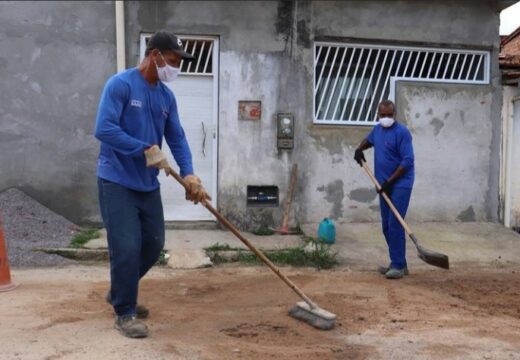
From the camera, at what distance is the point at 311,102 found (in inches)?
356

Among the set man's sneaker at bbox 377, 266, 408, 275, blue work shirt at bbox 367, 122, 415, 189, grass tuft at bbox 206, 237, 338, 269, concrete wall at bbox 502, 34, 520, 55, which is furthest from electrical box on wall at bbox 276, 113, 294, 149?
concrete wall at bbox 502, 34, 520, 55

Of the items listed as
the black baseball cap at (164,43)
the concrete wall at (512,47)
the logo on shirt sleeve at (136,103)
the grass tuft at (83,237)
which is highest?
the concrete wall at (512,47)

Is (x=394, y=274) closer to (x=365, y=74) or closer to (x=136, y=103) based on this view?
(x=136, y=103)

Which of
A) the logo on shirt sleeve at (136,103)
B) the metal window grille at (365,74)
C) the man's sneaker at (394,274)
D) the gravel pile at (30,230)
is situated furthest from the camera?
the metal window grille at (365,74)

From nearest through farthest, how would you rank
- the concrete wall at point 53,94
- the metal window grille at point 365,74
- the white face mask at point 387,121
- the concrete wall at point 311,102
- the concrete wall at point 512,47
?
1. the white face mask at point 387,121
2. the concrete wall at point 53,94
3. the concrete wall at point 311,102
4. the metal window grille at point 365,74
5. the concrete wall at point 512,47

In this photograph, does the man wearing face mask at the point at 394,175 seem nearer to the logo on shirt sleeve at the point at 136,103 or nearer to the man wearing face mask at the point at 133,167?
the man wearing face mask at the point at 133,167

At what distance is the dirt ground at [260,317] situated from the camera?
161 inches

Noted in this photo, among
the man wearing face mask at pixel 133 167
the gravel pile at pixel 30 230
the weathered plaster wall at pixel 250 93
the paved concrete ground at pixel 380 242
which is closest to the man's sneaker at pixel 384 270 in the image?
the paved concrete ground at pixel 380 242

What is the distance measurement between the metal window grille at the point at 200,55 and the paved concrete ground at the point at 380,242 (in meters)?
2.35

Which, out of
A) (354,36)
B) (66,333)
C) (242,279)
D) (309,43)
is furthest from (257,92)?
(66,333)

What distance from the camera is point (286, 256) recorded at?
7.31 meters

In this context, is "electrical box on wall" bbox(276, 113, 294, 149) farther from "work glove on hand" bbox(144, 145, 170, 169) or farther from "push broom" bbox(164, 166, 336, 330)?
"work glove on hand" bbox(144, 145, 170, 169)

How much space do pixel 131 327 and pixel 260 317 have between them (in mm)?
1127

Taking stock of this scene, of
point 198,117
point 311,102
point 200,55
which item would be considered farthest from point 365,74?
point 198,117
